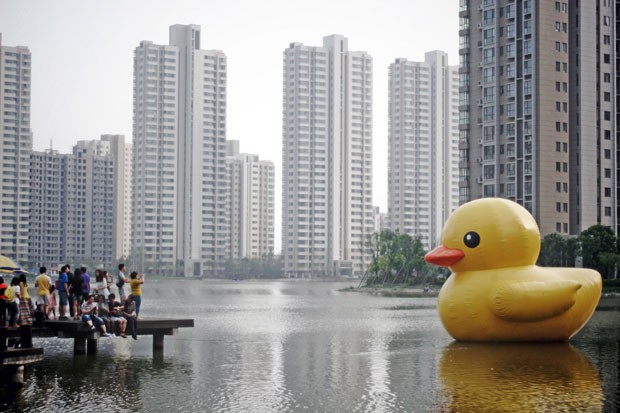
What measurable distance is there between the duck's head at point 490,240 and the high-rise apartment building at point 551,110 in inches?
2731

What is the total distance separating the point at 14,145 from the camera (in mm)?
197250

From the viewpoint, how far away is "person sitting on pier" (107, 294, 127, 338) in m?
25.3

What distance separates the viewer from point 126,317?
25.6 m

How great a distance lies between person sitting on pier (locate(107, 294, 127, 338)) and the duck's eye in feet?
37.1

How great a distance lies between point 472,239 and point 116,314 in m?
11.7

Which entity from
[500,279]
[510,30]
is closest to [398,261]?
[510,30]

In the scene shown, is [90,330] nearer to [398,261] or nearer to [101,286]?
[101,286]

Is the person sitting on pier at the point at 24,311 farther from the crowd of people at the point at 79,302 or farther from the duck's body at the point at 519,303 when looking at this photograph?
the duck's body at the point at 519,303

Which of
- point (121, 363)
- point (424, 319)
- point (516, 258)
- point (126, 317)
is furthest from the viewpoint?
point (424, 319)

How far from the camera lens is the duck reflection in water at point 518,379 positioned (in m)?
17.3

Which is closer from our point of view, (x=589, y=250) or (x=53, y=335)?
(x=53, y=335)

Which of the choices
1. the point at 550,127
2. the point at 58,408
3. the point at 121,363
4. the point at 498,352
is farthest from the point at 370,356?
the point at 550,127

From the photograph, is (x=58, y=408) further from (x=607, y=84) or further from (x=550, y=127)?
(x=607, y=84)

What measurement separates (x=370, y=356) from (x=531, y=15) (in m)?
79.7
